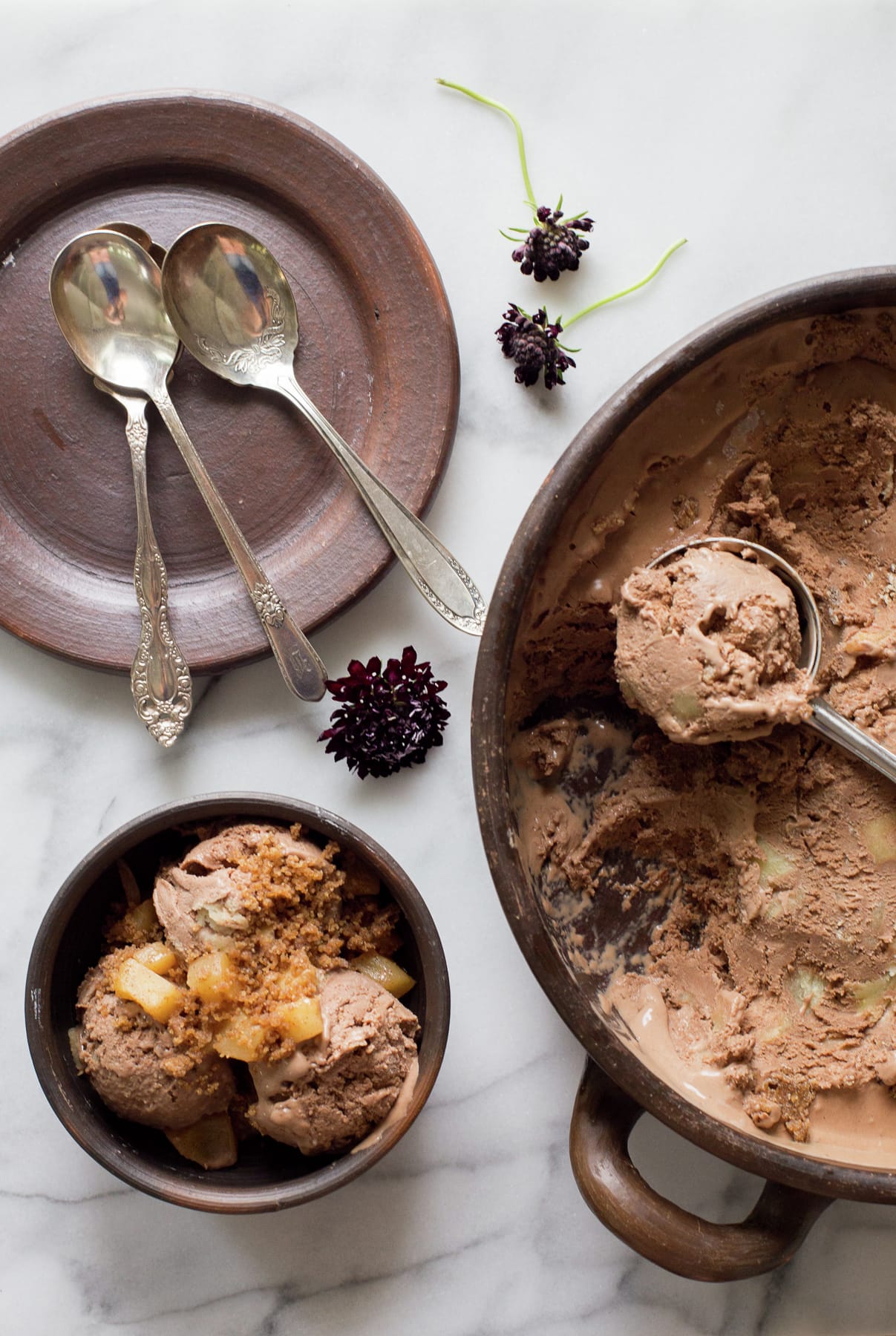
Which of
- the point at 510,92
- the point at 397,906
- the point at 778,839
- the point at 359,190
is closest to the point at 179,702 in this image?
the point at 397,906

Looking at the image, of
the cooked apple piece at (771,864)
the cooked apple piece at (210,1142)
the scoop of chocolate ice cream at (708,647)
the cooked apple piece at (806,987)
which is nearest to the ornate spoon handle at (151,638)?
the cooked apple piece at (210,1142)

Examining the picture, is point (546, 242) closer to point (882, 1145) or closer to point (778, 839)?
point (778, 839)

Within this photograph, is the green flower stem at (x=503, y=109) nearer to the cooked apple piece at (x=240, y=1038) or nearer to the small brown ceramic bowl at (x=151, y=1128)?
the small brown ceramic bowl at (x=151, y=1128)

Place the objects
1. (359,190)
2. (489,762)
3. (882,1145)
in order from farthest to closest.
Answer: (359,190) → (882,1145) → (489,762)

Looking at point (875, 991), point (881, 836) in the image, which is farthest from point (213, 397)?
point (875, 991)

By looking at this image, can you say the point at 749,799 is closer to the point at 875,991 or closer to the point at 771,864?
the point at 771,864
